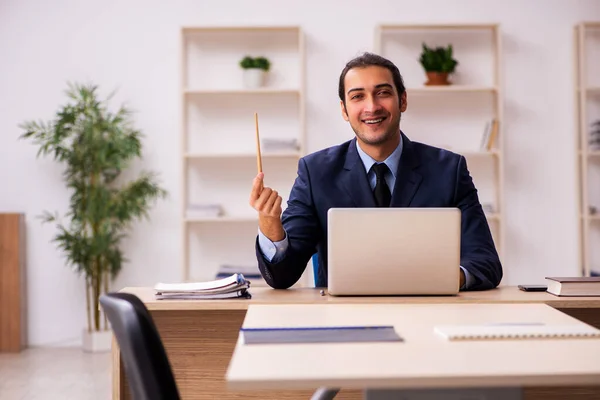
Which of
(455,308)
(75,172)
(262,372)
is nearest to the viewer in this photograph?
(262,372)

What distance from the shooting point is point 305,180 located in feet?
8.75

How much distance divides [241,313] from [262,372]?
3.73 feet

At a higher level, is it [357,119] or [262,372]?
[357,119]

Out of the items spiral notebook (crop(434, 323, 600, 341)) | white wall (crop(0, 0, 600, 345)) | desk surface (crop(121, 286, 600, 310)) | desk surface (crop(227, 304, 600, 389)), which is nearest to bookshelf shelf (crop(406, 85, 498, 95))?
white wall (crop(0, 0, 600, 345))

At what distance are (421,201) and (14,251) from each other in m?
3.46

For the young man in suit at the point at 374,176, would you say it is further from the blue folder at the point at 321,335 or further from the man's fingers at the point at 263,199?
the blue folder at the point at 321,335

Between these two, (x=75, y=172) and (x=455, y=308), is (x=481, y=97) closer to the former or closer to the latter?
(x=75, y=172)

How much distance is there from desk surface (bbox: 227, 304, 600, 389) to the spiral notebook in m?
0.02

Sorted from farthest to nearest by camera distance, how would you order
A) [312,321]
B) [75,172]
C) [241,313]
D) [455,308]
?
1. [75,172]
2. [241,313]
3. [455,308]
4. [312,321]

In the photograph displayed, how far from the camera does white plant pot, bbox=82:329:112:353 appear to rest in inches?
200

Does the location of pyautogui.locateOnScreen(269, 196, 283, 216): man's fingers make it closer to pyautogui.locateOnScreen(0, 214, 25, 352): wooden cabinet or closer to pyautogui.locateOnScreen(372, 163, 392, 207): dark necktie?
pyautogui.locateOnScreen(372, 163, 392, 207): dark necktie

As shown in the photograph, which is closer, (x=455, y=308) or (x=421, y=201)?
(x=455, y=308)

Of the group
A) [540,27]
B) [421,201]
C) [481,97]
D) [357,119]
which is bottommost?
[421,201]

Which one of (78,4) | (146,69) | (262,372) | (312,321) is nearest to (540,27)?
(146,69)
